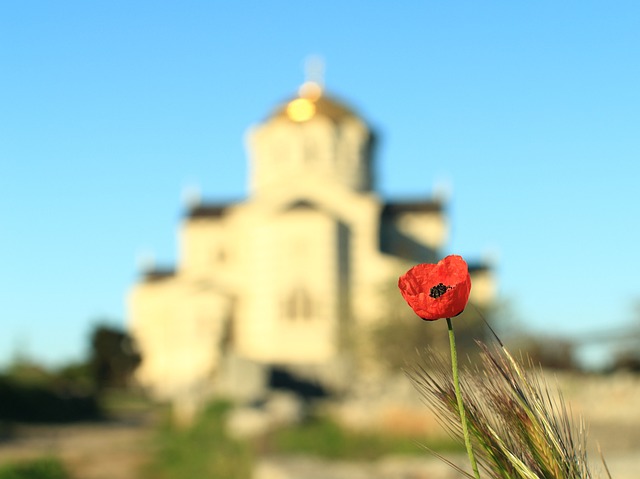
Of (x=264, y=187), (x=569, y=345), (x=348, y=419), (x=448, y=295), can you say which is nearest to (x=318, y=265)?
(x=264, y=187)

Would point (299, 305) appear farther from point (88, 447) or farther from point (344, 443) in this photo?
point (344, 443)

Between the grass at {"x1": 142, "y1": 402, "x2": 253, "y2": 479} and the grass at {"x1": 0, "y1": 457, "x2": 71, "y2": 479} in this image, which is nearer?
the grass at {"x1": 0, "y1": 457, "x2": 71, "y2": 479}

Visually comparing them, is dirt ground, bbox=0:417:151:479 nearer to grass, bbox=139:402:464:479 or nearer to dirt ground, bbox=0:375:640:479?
dirt ground, bbox=0:375:640:479

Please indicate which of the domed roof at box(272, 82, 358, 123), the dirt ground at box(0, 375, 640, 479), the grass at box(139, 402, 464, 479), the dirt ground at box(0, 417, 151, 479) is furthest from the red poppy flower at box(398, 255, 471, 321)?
the domed roof at box(272, 82, 358, 123)

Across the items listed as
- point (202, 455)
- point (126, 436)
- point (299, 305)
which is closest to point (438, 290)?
point (202, 455)

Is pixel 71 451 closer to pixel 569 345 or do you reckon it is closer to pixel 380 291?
pixel 569 345

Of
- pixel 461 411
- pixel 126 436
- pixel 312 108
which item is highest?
pixel 312 108

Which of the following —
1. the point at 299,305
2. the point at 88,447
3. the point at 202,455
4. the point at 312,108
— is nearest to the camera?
the point at 202,455
